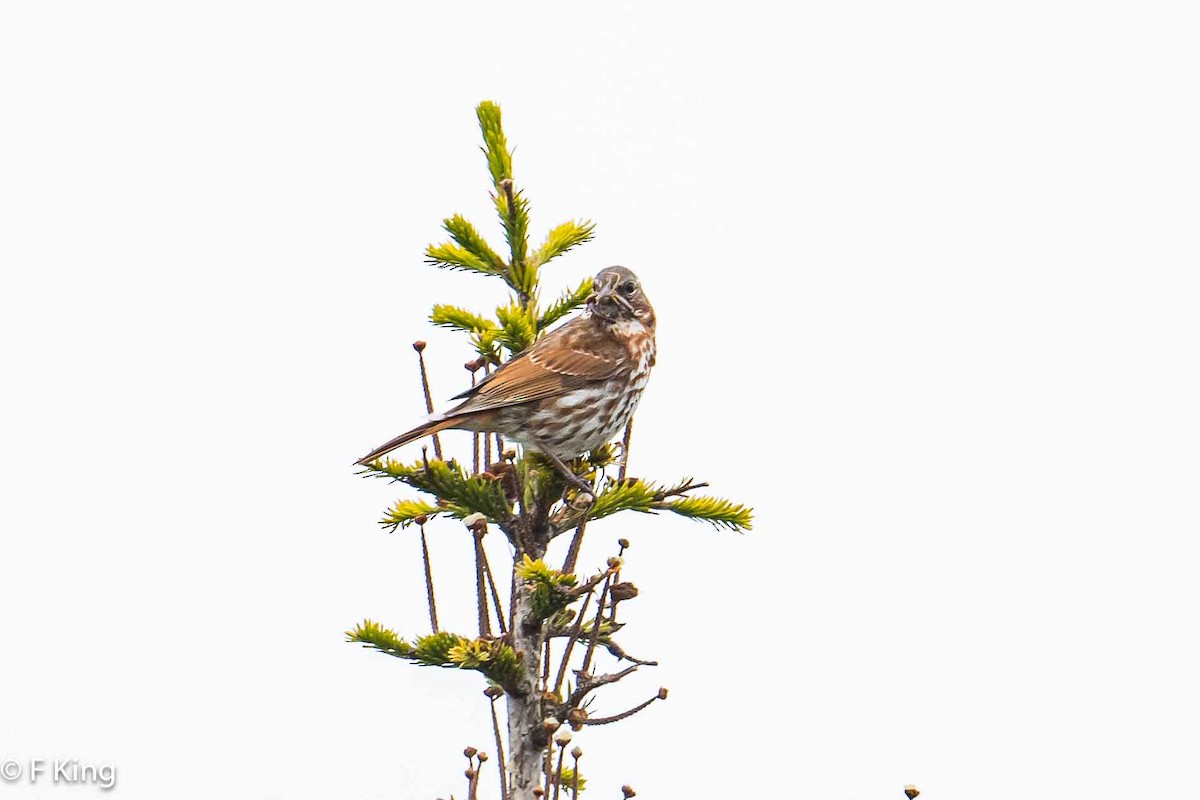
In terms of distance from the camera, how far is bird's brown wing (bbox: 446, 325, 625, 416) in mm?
6562

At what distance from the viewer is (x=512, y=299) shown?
18.8ft

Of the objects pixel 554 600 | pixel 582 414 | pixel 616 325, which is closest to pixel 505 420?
pixel 582 414

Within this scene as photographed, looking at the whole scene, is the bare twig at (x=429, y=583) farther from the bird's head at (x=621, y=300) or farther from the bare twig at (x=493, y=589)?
the bird's head at (x=621, y=300)

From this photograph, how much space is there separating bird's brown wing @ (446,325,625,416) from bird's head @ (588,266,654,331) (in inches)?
9.2

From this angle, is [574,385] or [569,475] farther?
[574,385]

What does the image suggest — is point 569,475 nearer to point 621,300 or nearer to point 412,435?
point 412,435

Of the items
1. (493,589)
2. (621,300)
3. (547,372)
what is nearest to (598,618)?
(493,589)

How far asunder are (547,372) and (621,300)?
891mm

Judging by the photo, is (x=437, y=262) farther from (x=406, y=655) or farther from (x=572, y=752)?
(x=572, y=752)

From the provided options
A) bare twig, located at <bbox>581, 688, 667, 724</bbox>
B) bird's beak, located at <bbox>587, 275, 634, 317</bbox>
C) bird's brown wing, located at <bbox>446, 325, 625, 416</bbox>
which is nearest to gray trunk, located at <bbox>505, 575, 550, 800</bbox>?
bare twig, located at <bbox>581, 688, 667, 724</bbox>

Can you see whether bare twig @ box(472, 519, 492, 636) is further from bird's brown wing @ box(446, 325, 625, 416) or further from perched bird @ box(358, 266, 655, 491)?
bird's brown wing @ box(446, 325, 625, 416)

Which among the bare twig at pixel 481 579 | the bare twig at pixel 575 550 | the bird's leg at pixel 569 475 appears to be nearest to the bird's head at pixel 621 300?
the bird's leg at pixel 569 475

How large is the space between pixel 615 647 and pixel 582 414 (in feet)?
6.39

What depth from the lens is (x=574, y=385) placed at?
6.98m
